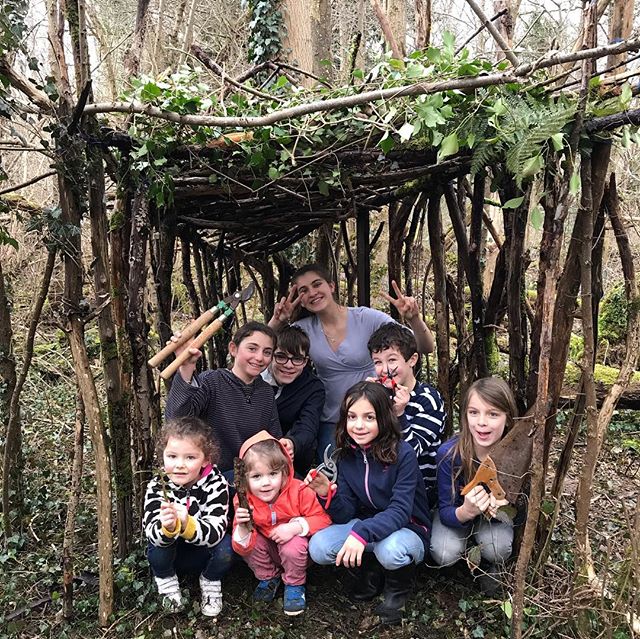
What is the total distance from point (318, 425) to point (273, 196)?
123 centimetres

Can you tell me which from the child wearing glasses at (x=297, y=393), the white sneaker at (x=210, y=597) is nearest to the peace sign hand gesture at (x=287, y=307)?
the child wearing glasses at (x=297, y=393)

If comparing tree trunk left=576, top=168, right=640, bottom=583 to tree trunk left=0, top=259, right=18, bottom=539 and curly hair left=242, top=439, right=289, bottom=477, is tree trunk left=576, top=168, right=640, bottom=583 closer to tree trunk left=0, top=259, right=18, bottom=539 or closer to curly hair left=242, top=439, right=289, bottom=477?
curly hair left=242, top=439, right=289, bottom=477

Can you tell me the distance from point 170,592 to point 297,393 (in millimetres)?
1130

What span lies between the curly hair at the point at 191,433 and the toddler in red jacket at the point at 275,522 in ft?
0.51

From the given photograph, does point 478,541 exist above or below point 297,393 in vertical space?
below

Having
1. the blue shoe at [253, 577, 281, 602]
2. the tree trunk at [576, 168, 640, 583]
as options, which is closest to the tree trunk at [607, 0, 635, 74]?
the tree trunk at [576, 168, 640, 583]

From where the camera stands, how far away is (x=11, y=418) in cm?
289

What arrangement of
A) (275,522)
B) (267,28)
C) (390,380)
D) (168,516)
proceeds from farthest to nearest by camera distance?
(267,28), (390,380), (275,522), (168,516)

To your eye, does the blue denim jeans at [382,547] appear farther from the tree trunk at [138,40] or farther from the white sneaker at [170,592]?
the tree trunk at [138,40]

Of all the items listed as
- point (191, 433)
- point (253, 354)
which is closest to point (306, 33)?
point (253, 354)

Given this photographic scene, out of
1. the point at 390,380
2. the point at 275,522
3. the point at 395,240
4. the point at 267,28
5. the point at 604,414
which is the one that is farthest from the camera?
the point at 267,28

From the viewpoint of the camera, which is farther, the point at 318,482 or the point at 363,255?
the point at 363,255

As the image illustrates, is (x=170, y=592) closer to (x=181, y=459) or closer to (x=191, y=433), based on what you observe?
(x=181, y=459)

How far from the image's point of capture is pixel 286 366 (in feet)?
9.82
